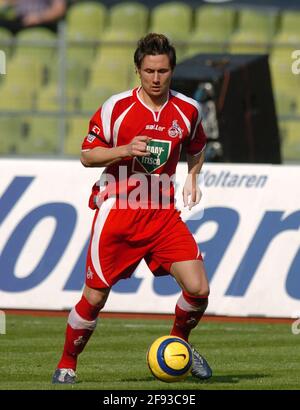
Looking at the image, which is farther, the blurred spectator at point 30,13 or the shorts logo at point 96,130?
the blurred spectator at point 30,13

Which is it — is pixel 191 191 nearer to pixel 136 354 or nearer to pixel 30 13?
pixel 136 354

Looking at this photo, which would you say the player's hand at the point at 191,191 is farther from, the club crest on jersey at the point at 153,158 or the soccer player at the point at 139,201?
the club crest on jersey at the point at 153,158

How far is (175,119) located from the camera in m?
9.00

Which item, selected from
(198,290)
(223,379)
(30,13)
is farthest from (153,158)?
(30,13)

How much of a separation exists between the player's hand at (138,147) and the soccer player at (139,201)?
0.30m

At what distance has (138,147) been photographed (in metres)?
8.45

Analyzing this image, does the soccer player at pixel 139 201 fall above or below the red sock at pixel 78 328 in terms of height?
above

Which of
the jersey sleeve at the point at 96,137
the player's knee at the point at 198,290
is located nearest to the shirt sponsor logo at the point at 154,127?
the jersey sleeve at the point at 96,137

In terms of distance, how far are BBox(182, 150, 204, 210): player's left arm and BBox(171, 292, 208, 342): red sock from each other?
27.8 inches

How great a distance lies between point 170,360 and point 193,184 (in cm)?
138

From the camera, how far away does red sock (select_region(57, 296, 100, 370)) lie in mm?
9023

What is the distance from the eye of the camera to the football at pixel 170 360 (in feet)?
28.8
